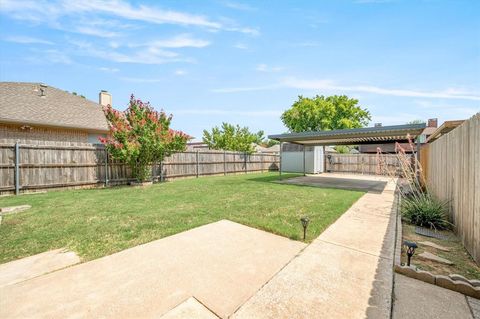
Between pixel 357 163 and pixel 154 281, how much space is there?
1843 cm

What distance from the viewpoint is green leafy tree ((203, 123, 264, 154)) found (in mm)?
19500

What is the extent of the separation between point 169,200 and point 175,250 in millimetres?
3528

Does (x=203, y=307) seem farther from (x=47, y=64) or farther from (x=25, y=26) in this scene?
(x=47, y=64)

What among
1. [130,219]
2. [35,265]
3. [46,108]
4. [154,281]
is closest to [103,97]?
[46,108]

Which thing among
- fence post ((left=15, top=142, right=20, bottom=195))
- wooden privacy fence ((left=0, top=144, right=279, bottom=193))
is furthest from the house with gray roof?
fence post ((left=15, top=142, right=20, bottom=195))

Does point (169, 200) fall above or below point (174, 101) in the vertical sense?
below

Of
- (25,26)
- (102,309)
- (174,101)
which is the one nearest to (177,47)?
(25,26)

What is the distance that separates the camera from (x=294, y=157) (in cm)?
1936

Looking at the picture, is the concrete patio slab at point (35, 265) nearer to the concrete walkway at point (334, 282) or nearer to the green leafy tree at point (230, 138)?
the concrete walkway at point (334, 282)

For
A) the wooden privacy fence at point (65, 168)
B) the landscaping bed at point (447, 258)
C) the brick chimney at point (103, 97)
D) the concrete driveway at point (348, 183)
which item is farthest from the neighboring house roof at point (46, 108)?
the landscaping bed at point (447, 258)

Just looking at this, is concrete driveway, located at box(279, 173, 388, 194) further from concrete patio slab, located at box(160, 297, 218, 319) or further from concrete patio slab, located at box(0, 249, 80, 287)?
concrete patio slab, located at box(0, 249, 80, 287)

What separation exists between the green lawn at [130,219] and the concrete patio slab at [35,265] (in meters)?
0.14

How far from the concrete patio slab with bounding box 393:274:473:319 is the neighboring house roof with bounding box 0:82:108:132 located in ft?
44.8

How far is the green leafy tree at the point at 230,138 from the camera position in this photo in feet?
64.0
